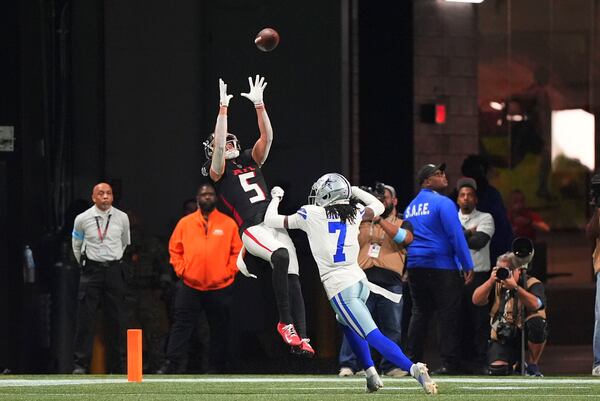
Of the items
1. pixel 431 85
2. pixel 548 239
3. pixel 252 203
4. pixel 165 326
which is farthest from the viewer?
pixel 548 239

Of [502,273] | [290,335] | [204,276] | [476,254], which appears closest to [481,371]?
[476,254]

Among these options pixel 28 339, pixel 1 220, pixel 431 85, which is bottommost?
pixel 28 339

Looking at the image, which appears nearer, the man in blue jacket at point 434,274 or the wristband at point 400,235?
the wristband at point 400,235

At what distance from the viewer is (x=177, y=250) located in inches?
636

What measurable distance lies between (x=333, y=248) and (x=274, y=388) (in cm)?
134

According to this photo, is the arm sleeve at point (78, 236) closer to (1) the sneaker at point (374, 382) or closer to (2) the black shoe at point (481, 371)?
(2) the black shoe at point (481, 371)

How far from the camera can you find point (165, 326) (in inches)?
672

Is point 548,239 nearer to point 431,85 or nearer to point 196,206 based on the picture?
point 431,85

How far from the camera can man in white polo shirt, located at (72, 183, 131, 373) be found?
1609 cm

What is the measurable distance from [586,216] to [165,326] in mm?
5453

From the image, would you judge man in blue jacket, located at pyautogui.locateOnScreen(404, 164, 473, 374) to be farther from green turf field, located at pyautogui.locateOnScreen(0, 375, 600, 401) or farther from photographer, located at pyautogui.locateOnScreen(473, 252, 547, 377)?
green turf field, located at pyautogui.locateOnScreen(0, 375, 600, 401)

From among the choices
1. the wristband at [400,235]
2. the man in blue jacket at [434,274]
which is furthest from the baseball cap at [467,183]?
the wristband at [400,235]

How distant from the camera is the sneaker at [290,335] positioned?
12570mm

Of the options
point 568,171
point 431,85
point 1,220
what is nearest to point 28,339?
point 1,220
